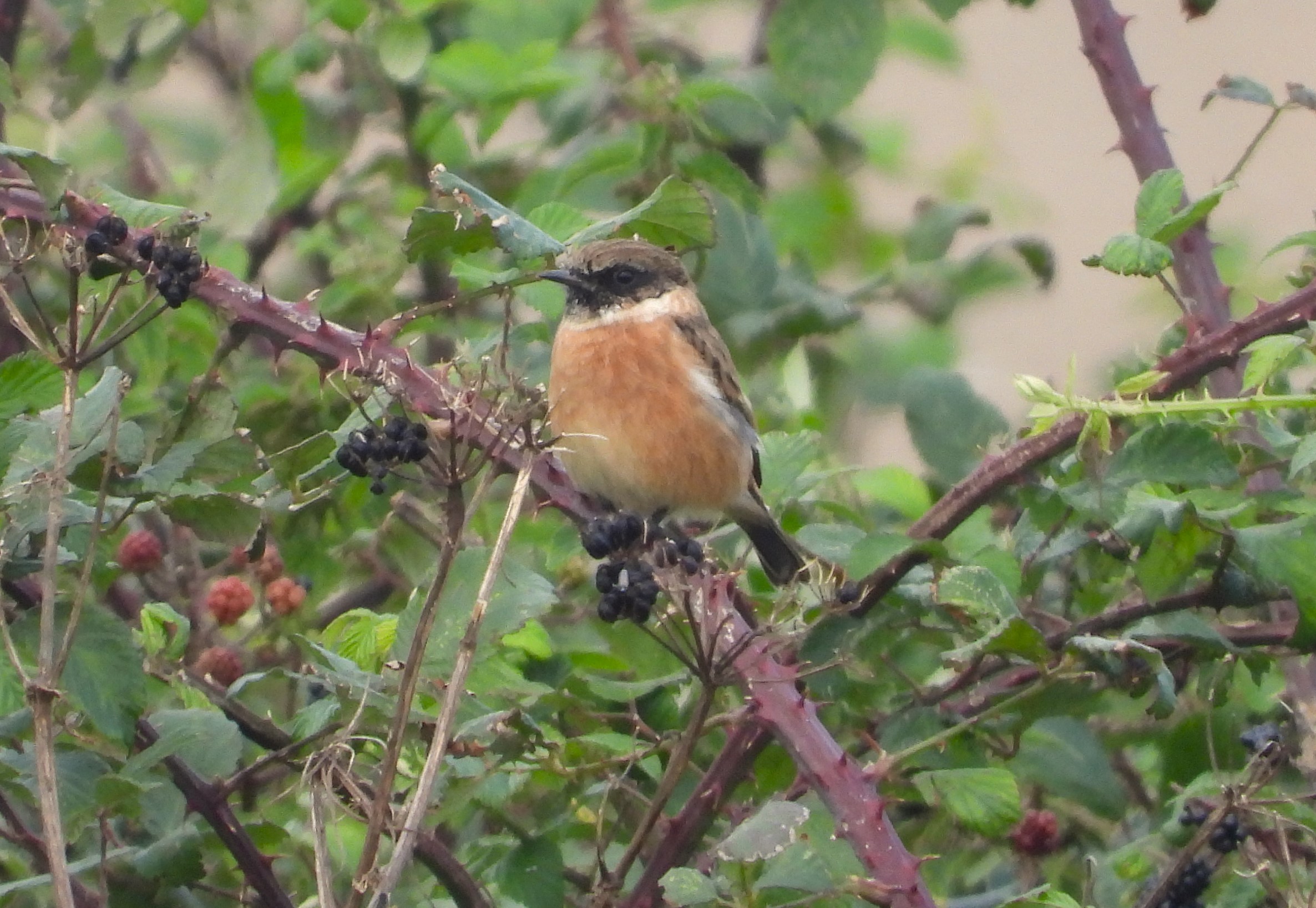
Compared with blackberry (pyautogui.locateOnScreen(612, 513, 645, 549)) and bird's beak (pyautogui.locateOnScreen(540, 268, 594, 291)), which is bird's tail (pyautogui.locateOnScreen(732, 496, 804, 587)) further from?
blackberry (pyautogui.locateOnScreen(612, 513, 645, 549))

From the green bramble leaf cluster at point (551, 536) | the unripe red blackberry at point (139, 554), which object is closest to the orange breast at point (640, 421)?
the green bramble leaf cluster at point (551, 536)

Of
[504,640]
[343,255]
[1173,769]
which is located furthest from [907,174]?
[504,640]

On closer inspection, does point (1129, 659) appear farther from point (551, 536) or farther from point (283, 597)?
point (283, 597)

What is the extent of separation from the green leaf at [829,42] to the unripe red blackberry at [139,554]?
1735 millimetres

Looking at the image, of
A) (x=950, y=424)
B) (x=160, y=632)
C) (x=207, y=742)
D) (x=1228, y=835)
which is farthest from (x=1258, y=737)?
(x=160, y=632)

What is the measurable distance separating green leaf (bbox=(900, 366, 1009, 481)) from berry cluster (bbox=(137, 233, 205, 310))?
188 cm

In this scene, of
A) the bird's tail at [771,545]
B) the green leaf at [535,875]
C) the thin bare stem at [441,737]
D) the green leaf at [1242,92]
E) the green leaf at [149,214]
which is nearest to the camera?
the thin bare stem at [441,737]

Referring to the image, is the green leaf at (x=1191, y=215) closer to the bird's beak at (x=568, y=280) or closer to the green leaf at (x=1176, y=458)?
the green leaf at (x=1176, y=458)

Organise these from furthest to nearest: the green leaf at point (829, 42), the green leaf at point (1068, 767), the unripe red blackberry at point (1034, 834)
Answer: the green leaf at point (829, 42) → the unripe red blackberry at point (1034, 834) → the green leaf at point (1068, 767)

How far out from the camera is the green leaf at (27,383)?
8.26 feet

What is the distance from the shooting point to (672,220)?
9.57 ft

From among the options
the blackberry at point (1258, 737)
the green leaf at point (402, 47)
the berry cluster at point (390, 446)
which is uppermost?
the green leaf at point (402, 47)

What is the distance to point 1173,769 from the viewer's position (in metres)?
3.58

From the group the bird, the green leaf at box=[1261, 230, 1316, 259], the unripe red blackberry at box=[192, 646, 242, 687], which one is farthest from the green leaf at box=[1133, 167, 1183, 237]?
the unripe red blackberry at box=[192, 646, 242, 687]
